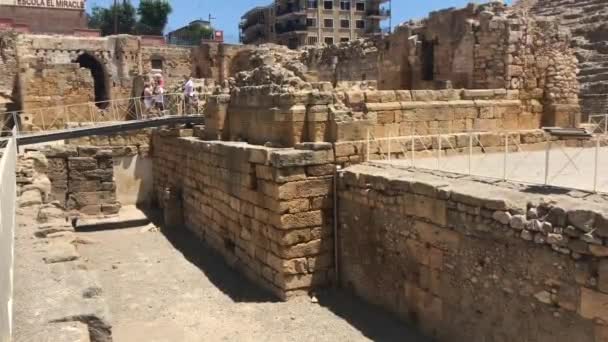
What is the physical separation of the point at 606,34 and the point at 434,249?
23018 mm

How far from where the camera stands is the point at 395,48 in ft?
52.2

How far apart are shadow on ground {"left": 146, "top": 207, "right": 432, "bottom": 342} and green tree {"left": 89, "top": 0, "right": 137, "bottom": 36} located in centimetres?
5256

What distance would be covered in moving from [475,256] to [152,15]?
194 feet

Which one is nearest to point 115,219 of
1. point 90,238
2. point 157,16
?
point 90,238

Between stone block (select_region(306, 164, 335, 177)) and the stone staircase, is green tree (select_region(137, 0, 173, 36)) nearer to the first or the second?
the stone staircase

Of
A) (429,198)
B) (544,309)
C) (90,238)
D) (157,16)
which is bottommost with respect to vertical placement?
(90,238)

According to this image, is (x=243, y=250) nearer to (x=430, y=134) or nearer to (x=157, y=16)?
(x=430, y=134)

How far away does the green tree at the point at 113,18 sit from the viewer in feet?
198

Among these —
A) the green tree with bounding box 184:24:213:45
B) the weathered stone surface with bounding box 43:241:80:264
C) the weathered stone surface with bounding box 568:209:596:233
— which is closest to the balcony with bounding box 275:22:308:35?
the green tree with bounding box 184:24:213:45

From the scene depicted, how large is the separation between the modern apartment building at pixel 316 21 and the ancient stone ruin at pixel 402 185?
45754 mm

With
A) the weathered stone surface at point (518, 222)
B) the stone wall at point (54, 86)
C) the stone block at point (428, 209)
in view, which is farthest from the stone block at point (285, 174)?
the stone wall at point (54, 86)

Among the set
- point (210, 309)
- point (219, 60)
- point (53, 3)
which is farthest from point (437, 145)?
point (53, 3)

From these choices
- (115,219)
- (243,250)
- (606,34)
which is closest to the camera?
(243,250)

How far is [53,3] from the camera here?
135 feet
